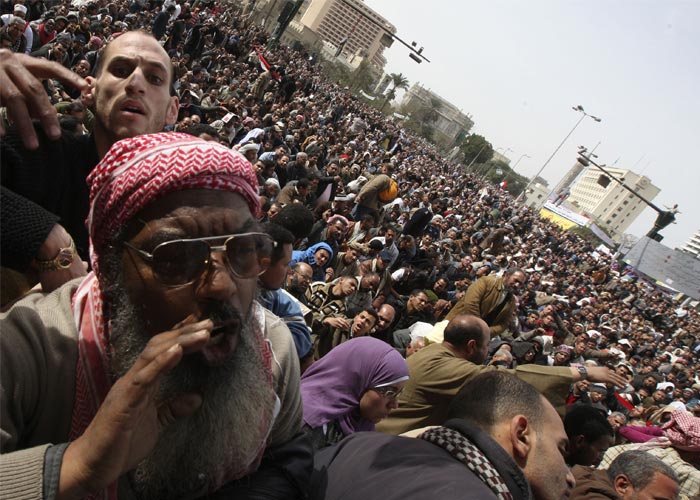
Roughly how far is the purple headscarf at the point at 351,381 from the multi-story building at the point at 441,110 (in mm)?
119333

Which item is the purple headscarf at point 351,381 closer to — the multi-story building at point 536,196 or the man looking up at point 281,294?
the man looking up at point 281,294

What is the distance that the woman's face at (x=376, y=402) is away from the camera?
2.51 meters

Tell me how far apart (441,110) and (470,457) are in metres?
172

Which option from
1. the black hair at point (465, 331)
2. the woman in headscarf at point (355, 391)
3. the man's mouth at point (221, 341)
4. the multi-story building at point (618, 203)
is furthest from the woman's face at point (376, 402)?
the multi-story building at point (618, 203)

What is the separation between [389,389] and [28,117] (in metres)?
2.15

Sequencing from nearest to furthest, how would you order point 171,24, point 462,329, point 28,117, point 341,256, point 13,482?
point 13,482
point 28,117
point 462,329
point 341,256
point 171,24

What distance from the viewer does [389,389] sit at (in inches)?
99.8

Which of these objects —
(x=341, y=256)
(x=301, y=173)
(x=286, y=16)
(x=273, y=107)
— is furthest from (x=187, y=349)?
(x=286, y=16)

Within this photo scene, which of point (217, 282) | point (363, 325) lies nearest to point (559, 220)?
point (363, 325)

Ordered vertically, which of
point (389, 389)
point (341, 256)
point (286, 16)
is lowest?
point (341, 256)

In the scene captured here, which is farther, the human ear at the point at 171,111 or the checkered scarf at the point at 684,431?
the checkered scarf at the point at 684,431

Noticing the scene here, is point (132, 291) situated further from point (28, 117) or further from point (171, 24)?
point (171, 24)

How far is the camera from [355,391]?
2523mm

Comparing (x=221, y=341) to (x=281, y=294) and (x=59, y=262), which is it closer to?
(x=59, y=262)
